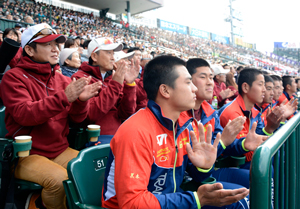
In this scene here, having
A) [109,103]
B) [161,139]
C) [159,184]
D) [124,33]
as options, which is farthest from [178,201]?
[124,33]

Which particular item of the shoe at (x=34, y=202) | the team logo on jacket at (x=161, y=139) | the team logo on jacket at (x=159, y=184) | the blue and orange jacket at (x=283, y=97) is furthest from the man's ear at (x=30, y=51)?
the blue and orange jacket at (x=283, y=97)

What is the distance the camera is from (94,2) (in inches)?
962

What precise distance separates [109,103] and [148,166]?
1445 millimetres

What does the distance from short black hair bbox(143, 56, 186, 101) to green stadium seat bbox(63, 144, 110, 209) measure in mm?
622

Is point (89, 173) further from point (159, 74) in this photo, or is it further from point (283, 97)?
point (283, 97)

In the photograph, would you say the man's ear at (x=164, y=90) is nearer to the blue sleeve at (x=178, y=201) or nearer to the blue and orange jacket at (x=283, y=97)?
the blue sleeve at (x=178, y=201)

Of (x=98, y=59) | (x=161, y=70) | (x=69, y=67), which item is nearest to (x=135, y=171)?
(x=161, y=70)

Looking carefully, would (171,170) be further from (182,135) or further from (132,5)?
(132,5)

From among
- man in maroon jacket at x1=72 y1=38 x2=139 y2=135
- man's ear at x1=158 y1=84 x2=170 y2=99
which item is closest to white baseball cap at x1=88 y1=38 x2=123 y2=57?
man in maroon jacket at x1=72 y1=38 x2=139 y2=135

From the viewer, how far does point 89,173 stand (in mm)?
1677

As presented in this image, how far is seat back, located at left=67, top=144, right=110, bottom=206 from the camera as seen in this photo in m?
1.53

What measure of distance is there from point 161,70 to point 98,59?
1700 mm

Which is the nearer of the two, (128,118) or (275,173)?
(275,173)

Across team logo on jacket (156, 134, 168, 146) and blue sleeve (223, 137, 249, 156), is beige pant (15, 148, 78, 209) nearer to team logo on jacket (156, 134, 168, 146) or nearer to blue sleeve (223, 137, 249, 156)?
team logo on jacket (156, 134, 168, 146)
